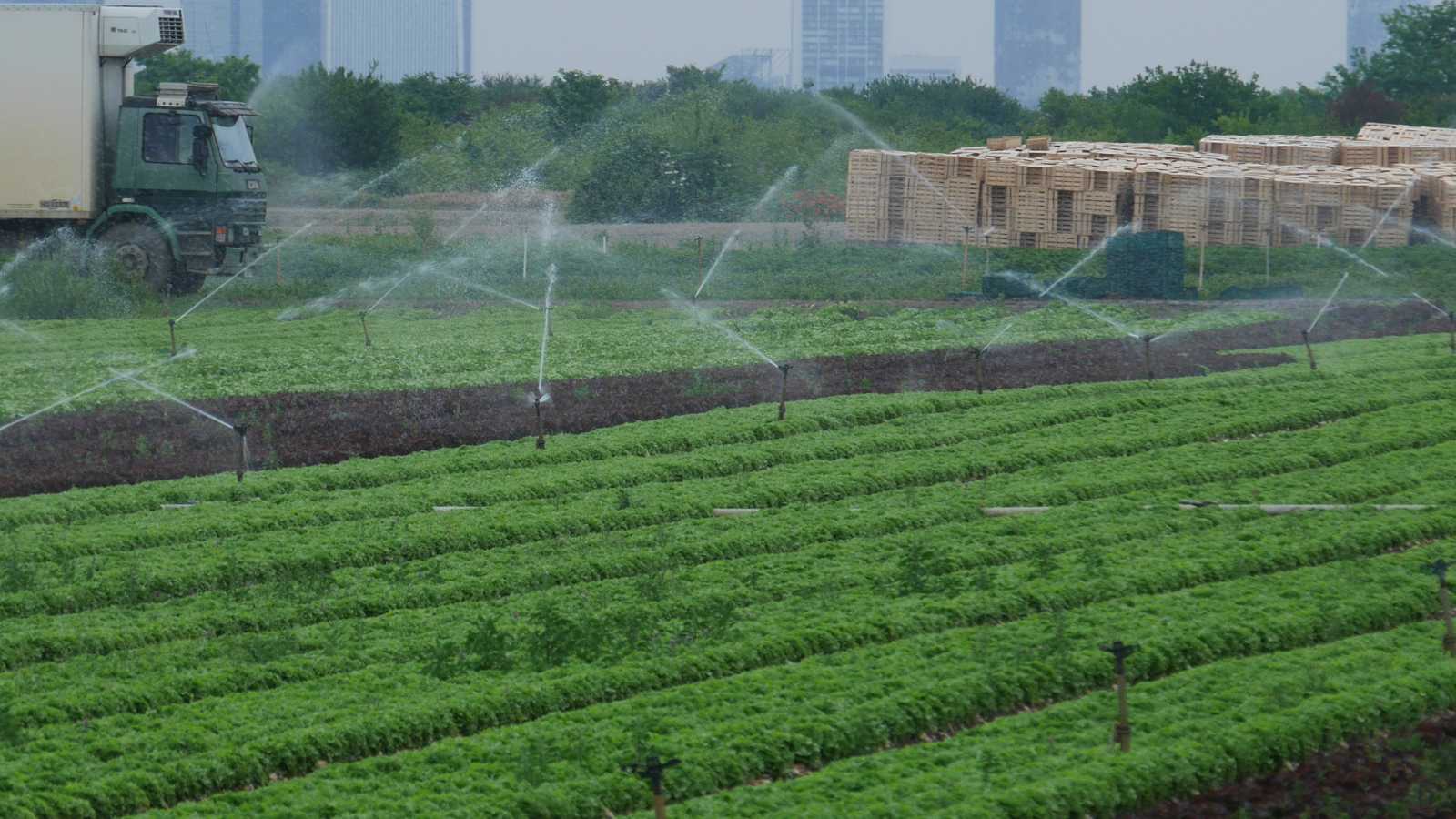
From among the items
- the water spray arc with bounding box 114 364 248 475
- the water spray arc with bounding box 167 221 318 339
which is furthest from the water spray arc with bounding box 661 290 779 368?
the water spray arc with bounding box 167 221 318 339

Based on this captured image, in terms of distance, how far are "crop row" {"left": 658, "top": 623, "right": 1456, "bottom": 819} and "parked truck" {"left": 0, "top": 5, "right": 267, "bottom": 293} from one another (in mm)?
24476

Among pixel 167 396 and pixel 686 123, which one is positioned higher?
pixel 686 123

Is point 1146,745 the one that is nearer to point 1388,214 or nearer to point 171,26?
point 171,26

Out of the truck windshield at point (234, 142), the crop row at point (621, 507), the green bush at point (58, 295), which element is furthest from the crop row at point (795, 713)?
the truck windshield at point (234, 142)

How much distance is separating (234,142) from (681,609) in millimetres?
22425

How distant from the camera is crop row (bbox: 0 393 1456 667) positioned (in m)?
12.3

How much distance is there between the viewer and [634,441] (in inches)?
741

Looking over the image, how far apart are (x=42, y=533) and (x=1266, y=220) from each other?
28205mm

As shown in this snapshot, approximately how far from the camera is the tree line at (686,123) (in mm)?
52969

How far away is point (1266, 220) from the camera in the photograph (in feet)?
122

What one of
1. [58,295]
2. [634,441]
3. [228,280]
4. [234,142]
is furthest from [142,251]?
[634,441]

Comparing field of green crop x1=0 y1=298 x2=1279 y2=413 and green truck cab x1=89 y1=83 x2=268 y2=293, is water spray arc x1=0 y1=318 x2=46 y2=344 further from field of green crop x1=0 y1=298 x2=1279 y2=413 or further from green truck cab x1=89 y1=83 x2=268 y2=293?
green truck cab x1=89 y1=83 x2=268 y2=293

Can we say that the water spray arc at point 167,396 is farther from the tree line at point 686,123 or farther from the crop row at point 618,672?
the tree line at point 686,123

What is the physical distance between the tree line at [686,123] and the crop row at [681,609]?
37.3m
